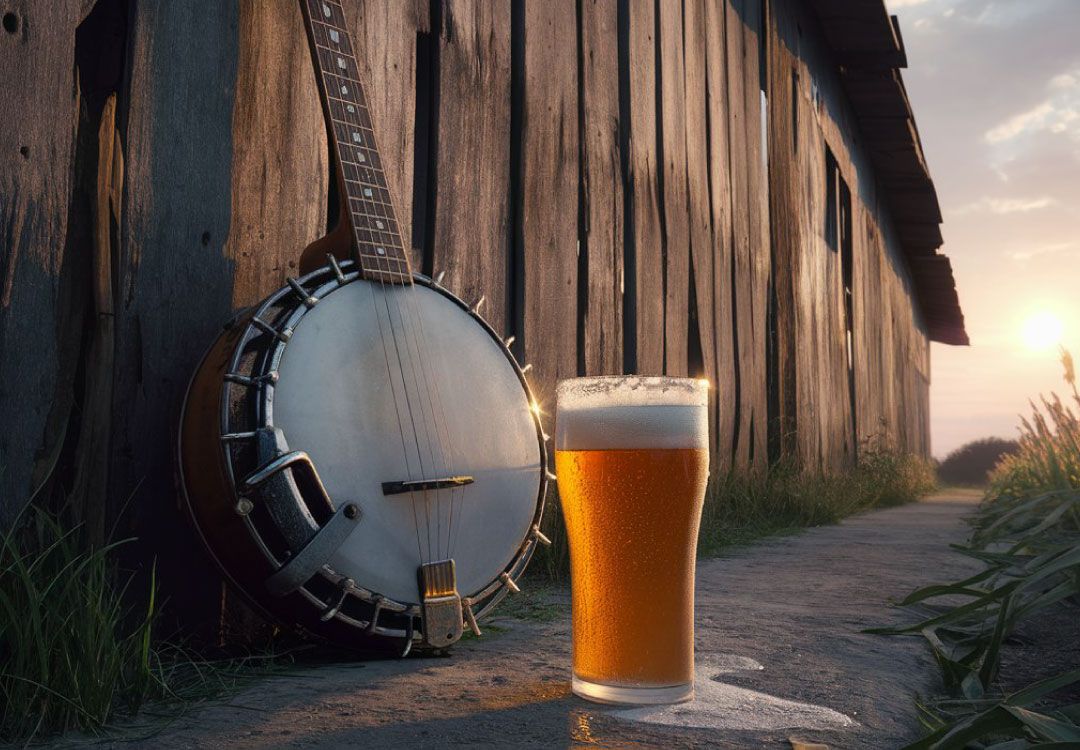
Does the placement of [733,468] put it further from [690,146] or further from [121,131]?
[121,131]

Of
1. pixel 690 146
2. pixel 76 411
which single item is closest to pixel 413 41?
pixel 76 411

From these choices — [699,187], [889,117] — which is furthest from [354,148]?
[889,117]

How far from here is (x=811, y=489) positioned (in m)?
5.22

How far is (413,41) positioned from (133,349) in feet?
4.15

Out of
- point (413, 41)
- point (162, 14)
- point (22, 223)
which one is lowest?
point (22, 223)

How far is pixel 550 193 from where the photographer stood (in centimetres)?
330

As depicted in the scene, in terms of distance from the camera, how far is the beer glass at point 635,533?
1.43m

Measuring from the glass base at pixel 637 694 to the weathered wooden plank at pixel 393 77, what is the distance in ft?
4.50

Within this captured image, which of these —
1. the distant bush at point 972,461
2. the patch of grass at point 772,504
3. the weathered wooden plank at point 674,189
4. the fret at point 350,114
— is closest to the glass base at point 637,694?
the fret at point 350,114

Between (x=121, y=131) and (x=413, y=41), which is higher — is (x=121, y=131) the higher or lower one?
the lower one

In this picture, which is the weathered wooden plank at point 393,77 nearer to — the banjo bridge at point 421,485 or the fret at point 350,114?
the fret at point 350,114

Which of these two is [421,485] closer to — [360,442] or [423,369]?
[360,442]

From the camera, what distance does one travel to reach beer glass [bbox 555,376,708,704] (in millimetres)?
1430

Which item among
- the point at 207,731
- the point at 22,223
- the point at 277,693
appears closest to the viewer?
the point at 207,731
